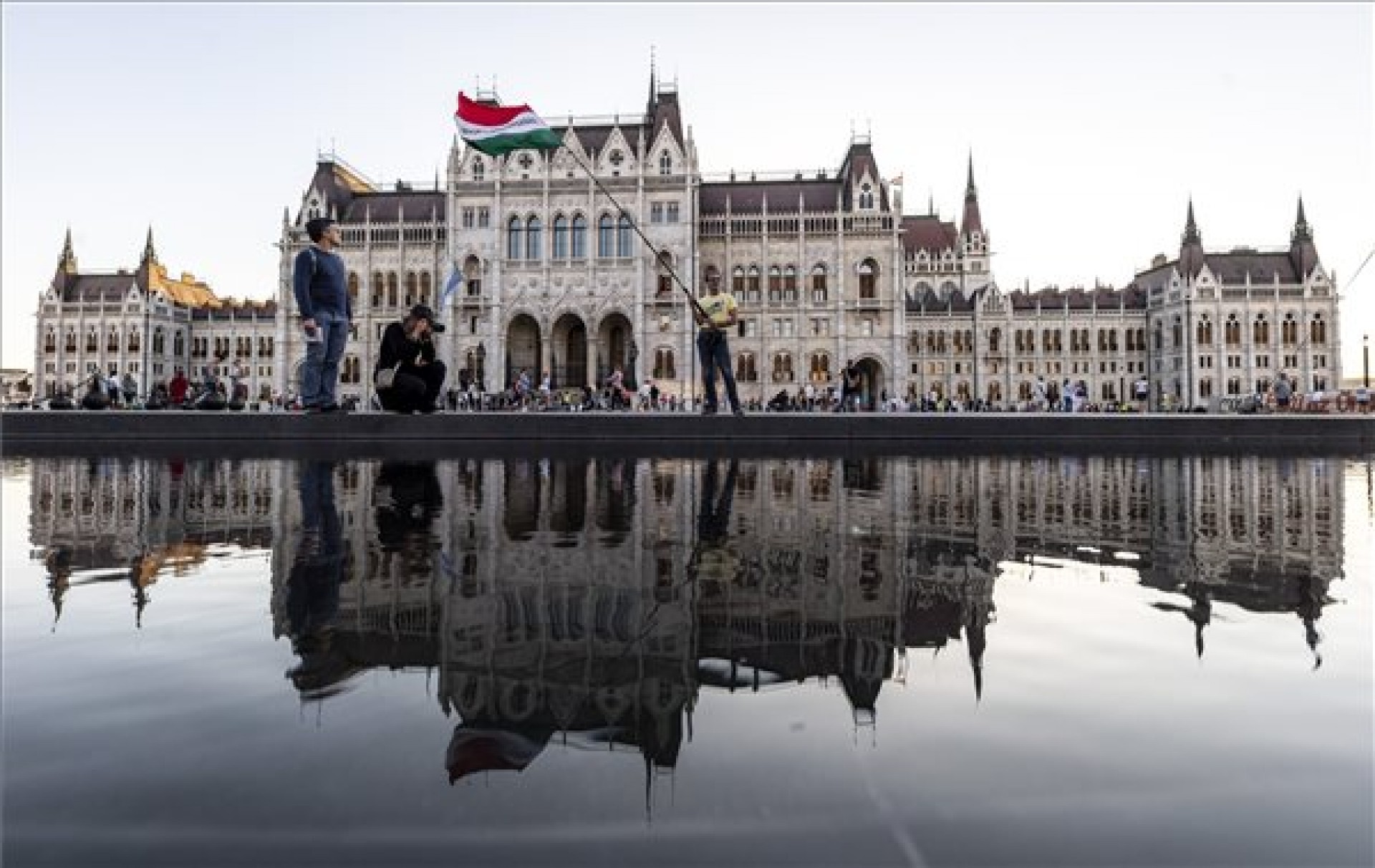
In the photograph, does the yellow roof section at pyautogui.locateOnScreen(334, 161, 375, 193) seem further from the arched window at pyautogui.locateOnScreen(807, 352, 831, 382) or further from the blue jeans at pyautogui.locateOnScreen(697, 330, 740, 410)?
the blue jeans at pyautogui.locateOnScreen(697, 330, 740, 410)

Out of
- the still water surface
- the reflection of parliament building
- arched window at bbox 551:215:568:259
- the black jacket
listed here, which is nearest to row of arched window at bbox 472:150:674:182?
arched window at bbox 551:215:568:259

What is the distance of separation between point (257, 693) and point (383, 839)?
83cm

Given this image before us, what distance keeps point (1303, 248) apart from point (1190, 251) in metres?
8.31

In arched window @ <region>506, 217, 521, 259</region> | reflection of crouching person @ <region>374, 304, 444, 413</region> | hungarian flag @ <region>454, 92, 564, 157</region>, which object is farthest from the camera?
arched window @ <region>506, 217, 521, 259</region>

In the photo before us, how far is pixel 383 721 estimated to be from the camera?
5.21 ft

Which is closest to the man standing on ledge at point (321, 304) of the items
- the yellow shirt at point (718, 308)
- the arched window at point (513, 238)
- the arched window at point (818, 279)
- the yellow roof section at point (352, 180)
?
the yellow shirt at point (718, 308)

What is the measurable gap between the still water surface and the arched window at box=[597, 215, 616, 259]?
45.2 meters

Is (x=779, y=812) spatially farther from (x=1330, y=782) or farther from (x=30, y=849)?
(x=30, y=849)

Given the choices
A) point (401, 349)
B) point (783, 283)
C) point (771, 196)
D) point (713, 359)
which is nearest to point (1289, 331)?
point (783, 283)

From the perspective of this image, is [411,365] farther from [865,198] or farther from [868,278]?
[865,198]

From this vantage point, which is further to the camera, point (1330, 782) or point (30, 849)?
point (1330, 782)

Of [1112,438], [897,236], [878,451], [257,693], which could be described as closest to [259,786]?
[257,693]

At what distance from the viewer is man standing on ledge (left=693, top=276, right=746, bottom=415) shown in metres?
13.2

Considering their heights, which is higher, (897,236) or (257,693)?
(897,236)
